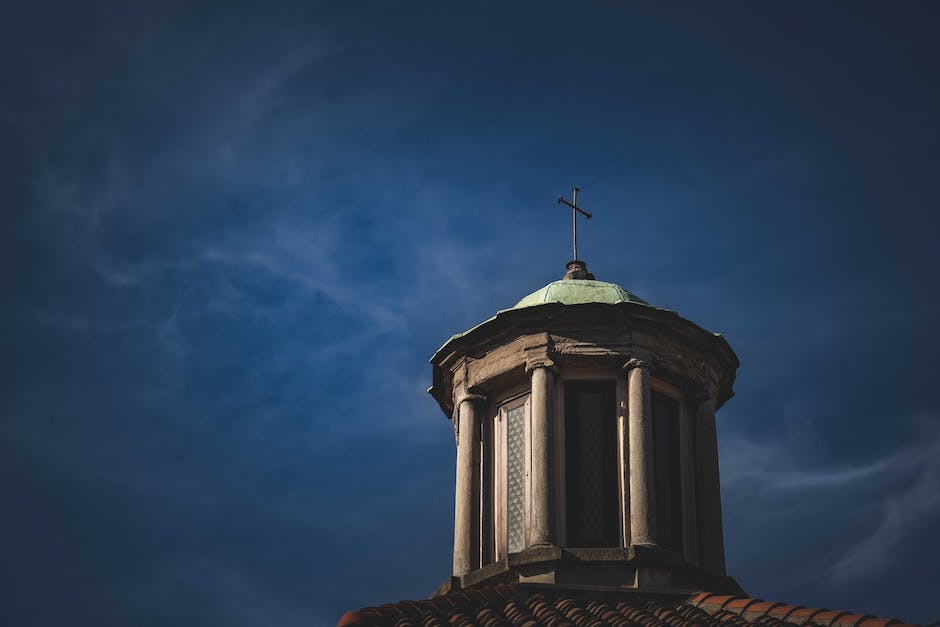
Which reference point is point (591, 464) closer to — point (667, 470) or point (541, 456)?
point (541, 456)

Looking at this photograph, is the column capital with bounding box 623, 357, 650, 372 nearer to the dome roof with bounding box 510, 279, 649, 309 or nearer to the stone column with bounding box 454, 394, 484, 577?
the dome roof with bounding box 510, 279, 649, 309

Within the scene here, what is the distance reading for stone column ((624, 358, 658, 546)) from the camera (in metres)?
15.3

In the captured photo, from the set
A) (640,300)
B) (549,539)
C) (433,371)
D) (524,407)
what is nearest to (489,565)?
(549,539)

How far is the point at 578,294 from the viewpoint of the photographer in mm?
17109

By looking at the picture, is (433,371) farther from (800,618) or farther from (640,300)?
(800,618)

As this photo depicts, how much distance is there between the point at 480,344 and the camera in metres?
17.0

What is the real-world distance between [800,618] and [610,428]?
3.86 metres

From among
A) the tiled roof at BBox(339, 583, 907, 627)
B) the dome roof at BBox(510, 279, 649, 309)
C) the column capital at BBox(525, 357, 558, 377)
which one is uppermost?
the dome roof at BBox(510, 279, 649, 309)

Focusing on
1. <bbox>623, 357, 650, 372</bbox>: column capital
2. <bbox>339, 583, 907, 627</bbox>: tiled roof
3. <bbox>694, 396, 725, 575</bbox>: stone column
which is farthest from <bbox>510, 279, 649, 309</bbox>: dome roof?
<bbox>339, 583, 907, 627</bbox>: tiled roof

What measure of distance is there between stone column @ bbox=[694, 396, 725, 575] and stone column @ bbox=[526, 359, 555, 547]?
2195mm

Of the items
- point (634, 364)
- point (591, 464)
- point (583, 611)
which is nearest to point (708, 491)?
point (591, 464)

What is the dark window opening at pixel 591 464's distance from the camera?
15.6m

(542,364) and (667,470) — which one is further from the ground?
(542,364)

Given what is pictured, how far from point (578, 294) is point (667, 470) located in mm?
2658
